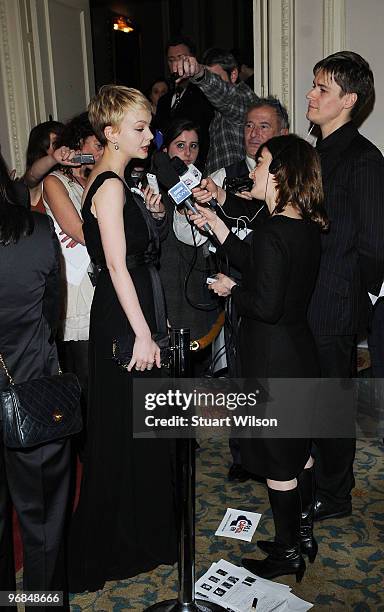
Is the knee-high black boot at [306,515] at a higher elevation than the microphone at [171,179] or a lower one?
lower

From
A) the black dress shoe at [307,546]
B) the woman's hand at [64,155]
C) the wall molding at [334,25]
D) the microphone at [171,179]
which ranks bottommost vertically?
the black dress shoe at [307,546]

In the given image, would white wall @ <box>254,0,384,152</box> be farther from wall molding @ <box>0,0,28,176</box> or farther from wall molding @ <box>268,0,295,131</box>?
wall molding @ <box>0,0,28,176</box>

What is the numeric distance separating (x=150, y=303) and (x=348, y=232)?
0.82 metres

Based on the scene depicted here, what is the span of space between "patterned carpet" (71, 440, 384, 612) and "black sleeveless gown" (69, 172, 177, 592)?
0.09m

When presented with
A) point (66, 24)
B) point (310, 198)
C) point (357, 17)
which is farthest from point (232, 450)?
point (66, 24)

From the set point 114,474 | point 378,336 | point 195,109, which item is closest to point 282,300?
point 114,474

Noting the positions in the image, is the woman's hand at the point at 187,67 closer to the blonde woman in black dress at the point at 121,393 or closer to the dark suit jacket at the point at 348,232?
the dark suit jacket at the point at 348,232

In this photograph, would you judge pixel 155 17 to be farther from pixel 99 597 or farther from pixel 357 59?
pixel 99 597

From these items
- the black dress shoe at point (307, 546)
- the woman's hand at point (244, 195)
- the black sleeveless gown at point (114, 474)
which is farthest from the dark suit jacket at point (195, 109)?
the black dress shoe at point (307, 546)

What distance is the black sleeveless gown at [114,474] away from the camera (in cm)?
221

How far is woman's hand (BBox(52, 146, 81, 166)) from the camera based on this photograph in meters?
2.85

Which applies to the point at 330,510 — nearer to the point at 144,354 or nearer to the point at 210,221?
the point at 144,354

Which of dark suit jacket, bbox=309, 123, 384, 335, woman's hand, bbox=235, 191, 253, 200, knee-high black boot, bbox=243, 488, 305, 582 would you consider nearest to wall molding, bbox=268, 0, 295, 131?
A: woman's hand, bbox=235, 191, 253, 200

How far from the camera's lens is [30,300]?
1734mm
